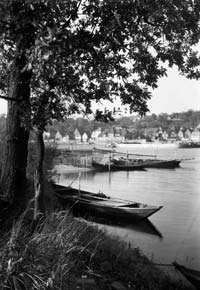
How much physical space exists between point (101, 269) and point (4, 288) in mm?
2401

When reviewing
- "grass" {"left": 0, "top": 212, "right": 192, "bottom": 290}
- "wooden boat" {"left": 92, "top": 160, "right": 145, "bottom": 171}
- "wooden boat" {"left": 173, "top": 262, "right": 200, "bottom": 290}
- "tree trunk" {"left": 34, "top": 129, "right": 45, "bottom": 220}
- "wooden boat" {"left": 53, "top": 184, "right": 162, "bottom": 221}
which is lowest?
"wooden boat" {"left": 92, "top": 160, "right": 145, "bottom": 171}

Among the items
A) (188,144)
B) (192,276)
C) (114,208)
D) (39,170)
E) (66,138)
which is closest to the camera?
(39,170)

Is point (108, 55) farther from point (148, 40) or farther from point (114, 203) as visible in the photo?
point (114, 203)

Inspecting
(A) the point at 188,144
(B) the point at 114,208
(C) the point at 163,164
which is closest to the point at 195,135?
(A) the point at 188,144

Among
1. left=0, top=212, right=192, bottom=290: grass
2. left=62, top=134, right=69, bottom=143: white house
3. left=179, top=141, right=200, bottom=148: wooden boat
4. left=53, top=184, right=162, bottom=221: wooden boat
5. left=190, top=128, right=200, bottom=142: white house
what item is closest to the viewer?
left=0, top=212, right=192, bottom=290: grass

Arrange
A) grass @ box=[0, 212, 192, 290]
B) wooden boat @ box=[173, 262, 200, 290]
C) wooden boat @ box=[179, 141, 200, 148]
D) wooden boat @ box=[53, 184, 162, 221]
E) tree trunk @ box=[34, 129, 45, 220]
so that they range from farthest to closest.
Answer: wooden boat @ box=[179, 141, 200, 148], wooden boat @ box=[53, 184, 162, 221], wooden boat @ box=[173, 262, 200, 290], tree trunk @ box=[34, 129, 45, 220], grass @ box=[0, 212, 192, 290]

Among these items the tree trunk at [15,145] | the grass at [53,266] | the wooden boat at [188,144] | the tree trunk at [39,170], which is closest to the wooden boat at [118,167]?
the tree trunk at [39,170]

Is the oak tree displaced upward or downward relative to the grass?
upward

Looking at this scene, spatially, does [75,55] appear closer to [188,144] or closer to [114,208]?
[114,208]

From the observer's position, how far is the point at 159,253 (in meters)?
14.8

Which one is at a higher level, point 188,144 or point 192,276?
point 188,144

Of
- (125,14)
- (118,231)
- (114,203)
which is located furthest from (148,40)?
(114,203)

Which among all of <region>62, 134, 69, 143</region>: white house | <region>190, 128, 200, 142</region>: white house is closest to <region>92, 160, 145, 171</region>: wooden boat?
<region>62, 134, 69, 143</region>: white house

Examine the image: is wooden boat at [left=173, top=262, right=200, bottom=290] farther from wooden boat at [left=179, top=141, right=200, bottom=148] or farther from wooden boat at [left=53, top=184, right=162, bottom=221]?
wooden boat at [left=179, top=141, right=200, bottom=148]
